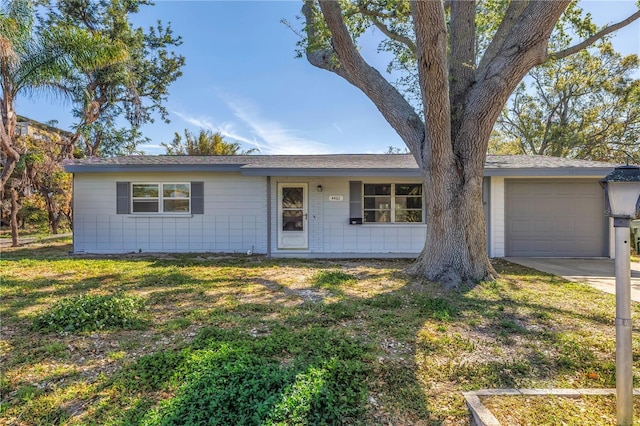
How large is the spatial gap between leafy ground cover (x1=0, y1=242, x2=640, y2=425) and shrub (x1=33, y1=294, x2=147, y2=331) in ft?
0.06

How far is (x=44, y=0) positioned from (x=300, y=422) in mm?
20211

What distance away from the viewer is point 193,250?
9711mm

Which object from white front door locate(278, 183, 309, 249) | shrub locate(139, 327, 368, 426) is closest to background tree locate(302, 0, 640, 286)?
shrub locate(139, 327, 368, 426)

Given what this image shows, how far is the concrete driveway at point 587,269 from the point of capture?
589 centimetres

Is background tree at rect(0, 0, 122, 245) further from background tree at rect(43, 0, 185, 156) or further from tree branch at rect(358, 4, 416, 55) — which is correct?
tree branch at rect(358, 4, 416, 55)

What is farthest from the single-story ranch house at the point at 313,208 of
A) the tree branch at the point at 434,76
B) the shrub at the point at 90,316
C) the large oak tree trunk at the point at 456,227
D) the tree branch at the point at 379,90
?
the shrub at the point at 90,316

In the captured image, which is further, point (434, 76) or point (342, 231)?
point (342, 231)

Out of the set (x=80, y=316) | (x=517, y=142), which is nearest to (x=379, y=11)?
(x=80, y=316)

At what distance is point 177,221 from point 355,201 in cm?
541

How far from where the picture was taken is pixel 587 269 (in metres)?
7.36

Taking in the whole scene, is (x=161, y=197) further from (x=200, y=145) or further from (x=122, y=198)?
(x=200, y=145)

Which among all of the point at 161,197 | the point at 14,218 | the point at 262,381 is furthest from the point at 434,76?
the point at 14,218

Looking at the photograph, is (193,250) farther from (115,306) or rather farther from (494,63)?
(494,63)

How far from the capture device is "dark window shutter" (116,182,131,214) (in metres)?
9.62
